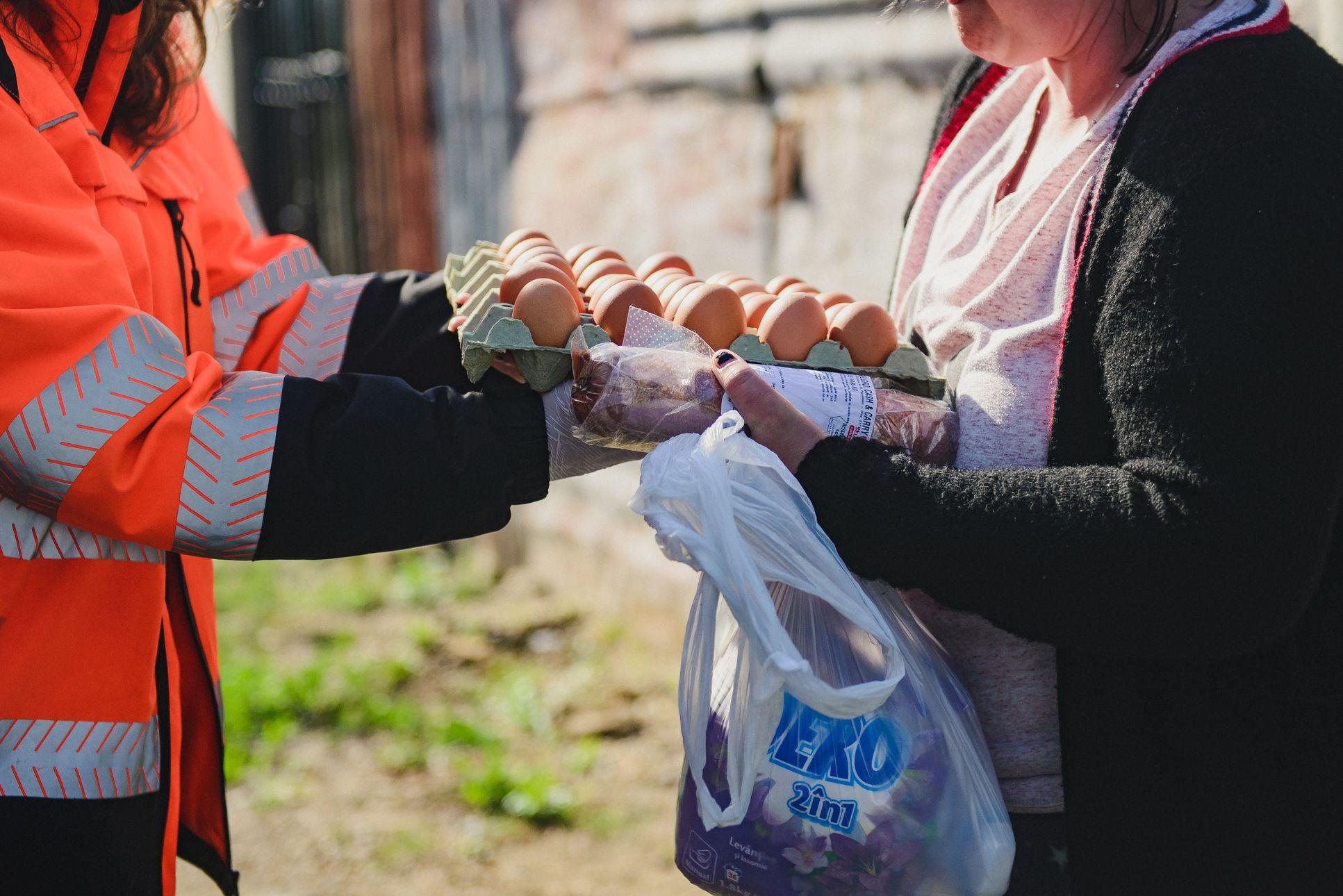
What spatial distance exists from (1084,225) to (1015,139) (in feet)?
1.33

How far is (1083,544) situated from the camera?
4.26ft

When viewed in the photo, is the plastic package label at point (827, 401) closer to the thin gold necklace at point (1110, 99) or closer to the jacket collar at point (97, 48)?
the thin gold necklace at point (1110, 99)

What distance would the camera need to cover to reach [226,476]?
1.41 metres

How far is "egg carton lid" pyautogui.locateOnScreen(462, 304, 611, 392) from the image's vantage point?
1.52 meters

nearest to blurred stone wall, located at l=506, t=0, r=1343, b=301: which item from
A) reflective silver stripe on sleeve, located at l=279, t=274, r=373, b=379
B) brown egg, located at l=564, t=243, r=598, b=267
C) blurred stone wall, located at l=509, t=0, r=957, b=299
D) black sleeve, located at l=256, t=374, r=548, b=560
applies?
blurred stone wall, located at l=509, t=0, r=957, b=299

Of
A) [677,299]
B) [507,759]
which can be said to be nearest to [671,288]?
[677,299]

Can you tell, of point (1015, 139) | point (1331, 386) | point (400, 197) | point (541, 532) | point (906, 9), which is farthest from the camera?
point (400, 197)

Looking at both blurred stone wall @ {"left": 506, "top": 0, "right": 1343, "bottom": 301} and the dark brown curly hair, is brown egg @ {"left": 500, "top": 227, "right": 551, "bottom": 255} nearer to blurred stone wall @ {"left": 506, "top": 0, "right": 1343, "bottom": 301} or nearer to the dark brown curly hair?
the dark brown curly hair

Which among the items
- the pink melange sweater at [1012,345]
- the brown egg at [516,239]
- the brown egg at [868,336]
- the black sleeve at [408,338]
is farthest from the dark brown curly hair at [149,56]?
the pink melange sweater at [1012,345]

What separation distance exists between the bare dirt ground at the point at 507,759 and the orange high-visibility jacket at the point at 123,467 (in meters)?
1.81

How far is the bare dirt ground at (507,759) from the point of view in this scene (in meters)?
3.39

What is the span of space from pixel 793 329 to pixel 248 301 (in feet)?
3.44

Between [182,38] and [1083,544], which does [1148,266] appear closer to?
[1083,544]

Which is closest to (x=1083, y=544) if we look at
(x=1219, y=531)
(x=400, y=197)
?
(x=1219, y=531)
